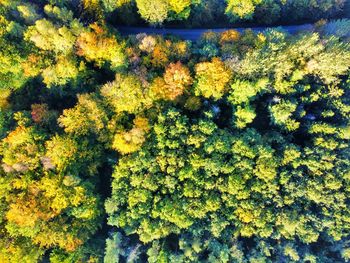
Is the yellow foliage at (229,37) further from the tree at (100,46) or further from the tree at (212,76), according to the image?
the tree at (100,46)

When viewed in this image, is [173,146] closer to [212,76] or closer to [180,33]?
[212,76]

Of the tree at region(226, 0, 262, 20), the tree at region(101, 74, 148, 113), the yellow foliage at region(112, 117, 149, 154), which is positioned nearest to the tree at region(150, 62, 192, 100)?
the tree at region(101, 74, 148, 113)

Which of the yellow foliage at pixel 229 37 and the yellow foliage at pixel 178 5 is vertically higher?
the yellow foliage at pixel 178 5

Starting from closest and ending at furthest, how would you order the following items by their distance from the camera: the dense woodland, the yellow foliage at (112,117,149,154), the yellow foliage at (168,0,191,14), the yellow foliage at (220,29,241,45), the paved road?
the dense woodland
the yellow foliage at (112,117,149,154)
the yellow foliage at (220,29,241,45)
the yellow foliage at (168,0,191,14)
the paved road

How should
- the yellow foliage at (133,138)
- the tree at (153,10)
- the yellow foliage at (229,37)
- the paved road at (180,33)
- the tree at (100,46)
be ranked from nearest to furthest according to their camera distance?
the yellow foliage at (133,138) → the tree at (100,46) → the yellow foliage at (229,37) → the tree at (153,10) → the paved road at (180,33)

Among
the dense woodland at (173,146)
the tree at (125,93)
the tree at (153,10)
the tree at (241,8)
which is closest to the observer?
the dense woodland at (173,146)

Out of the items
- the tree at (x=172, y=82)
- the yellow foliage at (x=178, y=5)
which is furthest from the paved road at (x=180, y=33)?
the tree at (x=172, y=82)

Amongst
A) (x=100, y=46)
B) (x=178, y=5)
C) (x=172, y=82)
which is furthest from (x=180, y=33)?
(x=100, y=46)

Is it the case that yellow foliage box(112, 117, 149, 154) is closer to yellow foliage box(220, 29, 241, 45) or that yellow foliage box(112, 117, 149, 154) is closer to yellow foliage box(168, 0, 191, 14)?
yellow foliage box(220, 29, 241, 45)

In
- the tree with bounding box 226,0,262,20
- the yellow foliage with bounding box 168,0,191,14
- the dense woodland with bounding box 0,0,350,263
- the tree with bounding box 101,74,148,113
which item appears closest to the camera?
the dense woodland with bounding box 0,0,350,263
